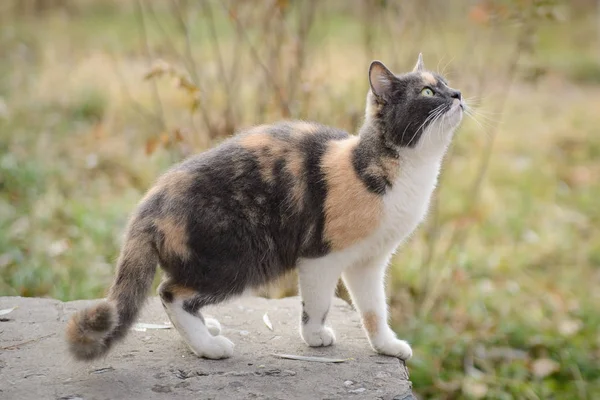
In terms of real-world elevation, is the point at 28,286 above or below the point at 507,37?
below

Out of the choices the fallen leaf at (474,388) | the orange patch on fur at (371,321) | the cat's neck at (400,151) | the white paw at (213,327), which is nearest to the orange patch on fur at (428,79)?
the cat's neck at (400,151)

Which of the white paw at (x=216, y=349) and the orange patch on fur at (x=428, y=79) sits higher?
the orange patch on fur at (x=428, y=79)

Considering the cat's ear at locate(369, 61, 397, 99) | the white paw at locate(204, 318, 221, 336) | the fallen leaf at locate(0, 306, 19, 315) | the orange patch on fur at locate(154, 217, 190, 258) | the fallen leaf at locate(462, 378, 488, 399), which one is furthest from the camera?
the fallen leaf at locate(462, 378, 488, 399)

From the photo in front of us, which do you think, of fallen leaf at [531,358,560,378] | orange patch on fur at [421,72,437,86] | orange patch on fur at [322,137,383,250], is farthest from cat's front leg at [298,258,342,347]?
fallen leaf at [531,358,560,378]

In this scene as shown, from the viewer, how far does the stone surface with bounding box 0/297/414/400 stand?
2.64m

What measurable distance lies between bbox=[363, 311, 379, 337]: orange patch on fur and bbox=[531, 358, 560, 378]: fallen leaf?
1.73 m

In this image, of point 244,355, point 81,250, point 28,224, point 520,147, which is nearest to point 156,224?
point 244,355

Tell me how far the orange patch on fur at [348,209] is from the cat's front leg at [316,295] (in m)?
0.11

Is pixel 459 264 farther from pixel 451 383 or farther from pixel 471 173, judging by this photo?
pixel 471 173

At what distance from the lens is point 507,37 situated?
10914 millimetres

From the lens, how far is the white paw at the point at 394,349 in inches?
118

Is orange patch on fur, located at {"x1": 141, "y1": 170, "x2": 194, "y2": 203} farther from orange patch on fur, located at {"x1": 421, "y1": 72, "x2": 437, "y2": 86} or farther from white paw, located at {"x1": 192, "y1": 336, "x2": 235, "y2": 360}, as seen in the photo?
orange patch on fur, located at {"x1": 421, "y1": 72, "x2": 437, "y2": 86}

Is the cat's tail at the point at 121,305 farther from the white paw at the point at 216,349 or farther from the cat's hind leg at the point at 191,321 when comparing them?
the white paw at the point at 216,349

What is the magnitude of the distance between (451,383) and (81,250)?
7.95ft
